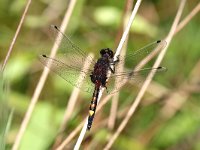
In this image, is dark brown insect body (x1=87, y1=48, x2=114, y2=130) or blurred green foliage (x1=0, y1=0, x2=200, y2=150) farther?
blurred green foliage (x1=0, y1=0, x2=200, y2=150)

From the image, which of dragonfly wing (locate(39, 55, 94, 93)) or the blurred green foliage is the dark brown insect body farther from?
the blurred green foliage

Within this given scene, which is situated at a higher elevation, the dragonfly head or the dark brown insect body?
the dragonfly head

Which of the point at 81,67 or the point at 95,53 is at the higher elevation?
the point at 95,53

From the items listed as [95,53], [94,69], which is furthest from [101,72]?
[95,53]

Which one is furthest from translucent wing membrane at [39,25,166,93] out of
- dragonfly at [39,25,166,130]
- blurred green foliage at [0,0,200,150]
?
blurred green foliage at [0,0,200,150]

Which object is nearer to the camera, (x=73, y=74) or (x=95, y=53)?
(x=73, y=74)

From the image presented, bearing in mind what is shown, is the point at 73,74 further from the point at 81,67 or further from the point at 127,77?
the point at 127,77

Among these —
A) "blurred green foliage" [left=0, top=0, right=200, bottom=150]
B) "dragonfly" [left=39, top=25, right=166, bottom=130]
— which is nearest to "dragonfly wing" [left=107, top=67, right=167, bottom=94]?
"dragonfly" [left=39, top=25, right=166, bottom=130]
